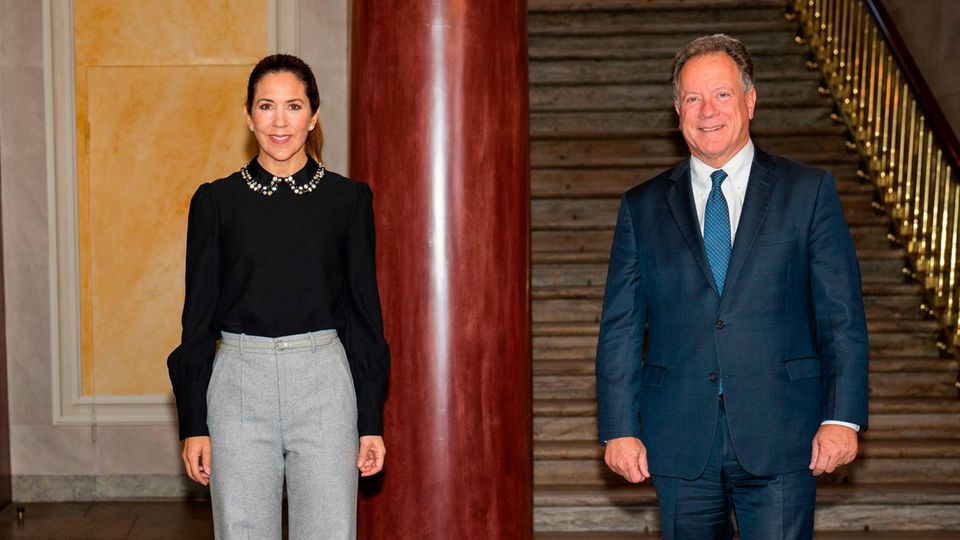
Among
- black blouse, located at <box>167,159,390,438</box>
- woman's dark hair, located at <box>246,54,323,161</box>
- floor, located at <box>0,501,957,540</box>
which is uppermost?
woman's dark hair, located at <box>246,54,323,161</box>

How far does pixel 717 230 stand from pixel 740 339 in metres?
0.26

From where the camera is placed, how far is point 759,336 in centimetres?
255

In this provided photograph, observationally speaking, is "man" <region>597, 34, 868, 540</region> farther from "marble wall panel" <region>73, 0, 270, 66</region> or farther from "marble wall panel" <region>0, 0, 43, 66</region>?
"marble wall panel" <region>0, 0, 43, 66</region>

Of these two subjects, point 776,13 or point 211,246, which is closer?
point 211,246

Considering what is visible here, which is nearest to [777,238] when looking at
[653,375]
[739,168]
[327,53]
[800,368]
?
[739,168]

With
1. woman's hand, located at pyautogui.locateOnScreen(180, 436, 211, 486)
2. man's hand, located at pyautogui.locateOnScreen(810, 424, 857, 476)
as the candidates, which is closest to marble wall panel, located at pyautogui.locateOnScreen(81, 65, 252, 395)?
woman's hand, located at pyautogui.locateOnScreen(180, 436, 211, 486)

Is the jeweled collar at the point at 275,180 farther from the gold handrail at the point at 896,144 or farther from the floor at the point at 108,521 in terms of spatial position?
the gold handrail at the point at 896,144

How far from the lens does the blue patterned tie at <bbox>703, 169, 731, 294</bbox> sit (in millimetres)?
2604

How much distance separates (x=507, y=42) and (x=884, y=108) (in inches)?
194

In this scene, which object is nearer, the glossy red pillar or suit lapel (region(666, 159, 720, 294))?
suit lapel (region(666, 159, 720, 294))

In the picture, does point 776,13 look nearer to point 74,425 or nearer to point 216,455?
point 74,425

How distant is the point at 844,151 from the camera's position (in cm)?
759

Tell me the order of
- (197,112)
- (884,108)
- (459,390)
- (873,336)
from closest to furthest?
(459,390) → (197,112) → (873,336) → (884,108)

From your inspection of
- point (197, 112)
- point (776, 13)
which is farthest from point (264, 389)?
point (776, 13)
